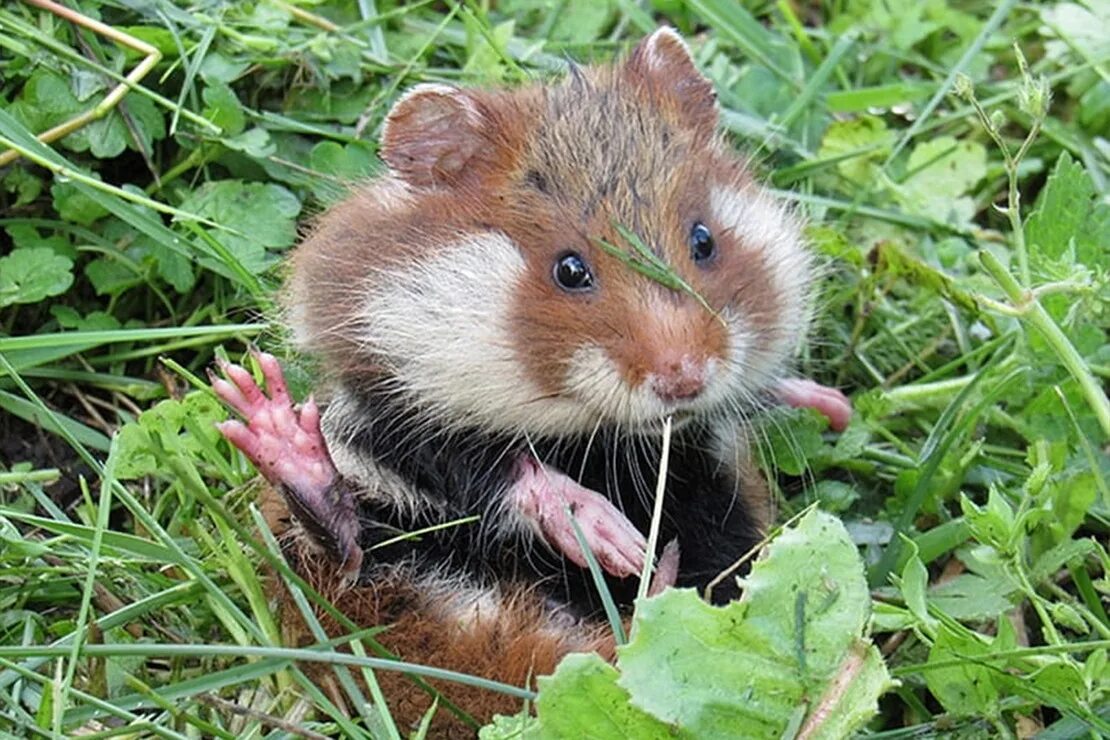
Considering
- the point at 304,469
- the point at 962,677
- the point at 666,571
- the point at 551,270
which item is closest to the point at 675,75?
the point at 551,270

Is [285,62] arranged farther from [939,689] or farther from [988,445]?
[939,689]

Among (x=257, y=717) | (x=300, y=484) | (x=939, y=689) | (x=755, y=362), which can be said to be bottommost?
(x=257, y=717)

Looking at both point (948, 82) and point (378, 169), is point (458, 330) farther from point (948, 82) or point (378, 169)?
point (948, 82)

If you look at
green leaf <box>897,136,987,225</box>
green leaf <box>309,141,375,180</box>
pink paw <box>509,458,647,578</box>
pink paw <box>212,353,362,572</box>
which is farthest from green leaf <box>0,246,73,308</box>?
green leaf <box>897,136,987,225</box>

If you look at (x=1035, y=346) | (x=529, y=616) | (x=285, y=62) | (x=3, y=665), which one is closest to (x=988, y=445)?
(x=1035, y=346)

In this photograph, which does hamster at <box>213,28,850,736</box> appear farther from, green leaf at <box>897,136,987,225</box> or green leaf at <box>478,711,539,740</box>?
green leaf at <box>897,136,987,225</box>

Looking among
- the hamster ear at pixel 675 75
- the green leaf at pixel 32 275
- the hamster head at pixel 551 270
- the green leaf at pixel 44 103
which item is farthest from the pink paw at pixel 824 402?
the green leaf at pixel 44 103

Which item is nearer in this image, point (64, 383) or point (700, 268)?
point (700, 268)
